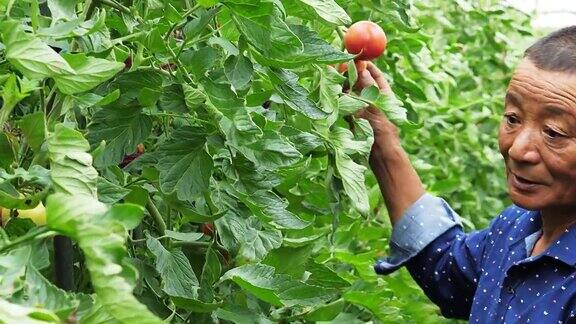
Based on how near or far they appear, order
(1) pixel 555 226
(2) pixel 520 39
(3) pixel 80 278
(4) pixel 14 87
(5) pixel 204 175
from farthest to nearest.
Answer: (2) pixel 520 39 → (1) pixel 555 226 → (3) pixel 80 278 → (5) pixel 204 175 → (4) pixel 14 87

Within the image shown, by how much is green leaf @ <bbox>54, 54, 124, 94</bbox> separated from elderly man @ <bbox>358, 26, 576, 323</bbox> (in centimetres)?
76

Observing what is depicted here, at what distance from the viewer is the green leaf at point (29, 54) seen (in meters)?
0.88

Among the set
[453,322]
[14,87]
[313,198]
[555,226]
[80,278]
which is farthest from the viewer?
[453,322]

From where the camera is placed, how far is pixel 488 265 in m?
1.79

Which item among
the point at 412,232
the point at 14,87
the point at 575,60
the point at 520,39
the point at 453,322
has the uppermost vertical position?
the point at 14,87

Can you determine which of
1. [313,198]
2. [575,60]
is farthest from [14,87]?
[575,60]

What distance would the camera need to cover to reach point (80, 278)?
4.26 feet

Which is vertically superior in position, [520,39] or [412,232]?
[412,232]

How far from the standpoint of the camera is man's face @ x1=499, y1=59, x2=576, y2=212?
1512 millimetres

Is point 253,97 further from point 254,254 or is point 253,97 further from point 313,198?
point 313,198

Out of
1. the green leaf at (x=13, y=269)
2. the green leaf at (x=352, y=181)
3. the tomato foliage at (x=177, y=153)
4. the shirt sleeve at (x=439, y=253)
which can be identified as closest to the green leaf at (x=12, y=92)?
the tomato foliage at (x=177, y=153)

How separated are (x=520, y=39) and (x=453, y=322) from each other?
1.17 metres

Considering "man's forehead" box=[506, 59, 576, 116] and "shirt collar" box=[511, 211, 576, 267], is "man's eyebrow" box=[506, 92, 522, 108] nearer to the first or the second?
"man's forehead" box=[506, 59, 576, 116]

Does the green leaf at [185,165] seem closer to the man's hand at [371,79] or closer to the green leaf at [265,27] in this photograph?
the green leaf at [265,27]
